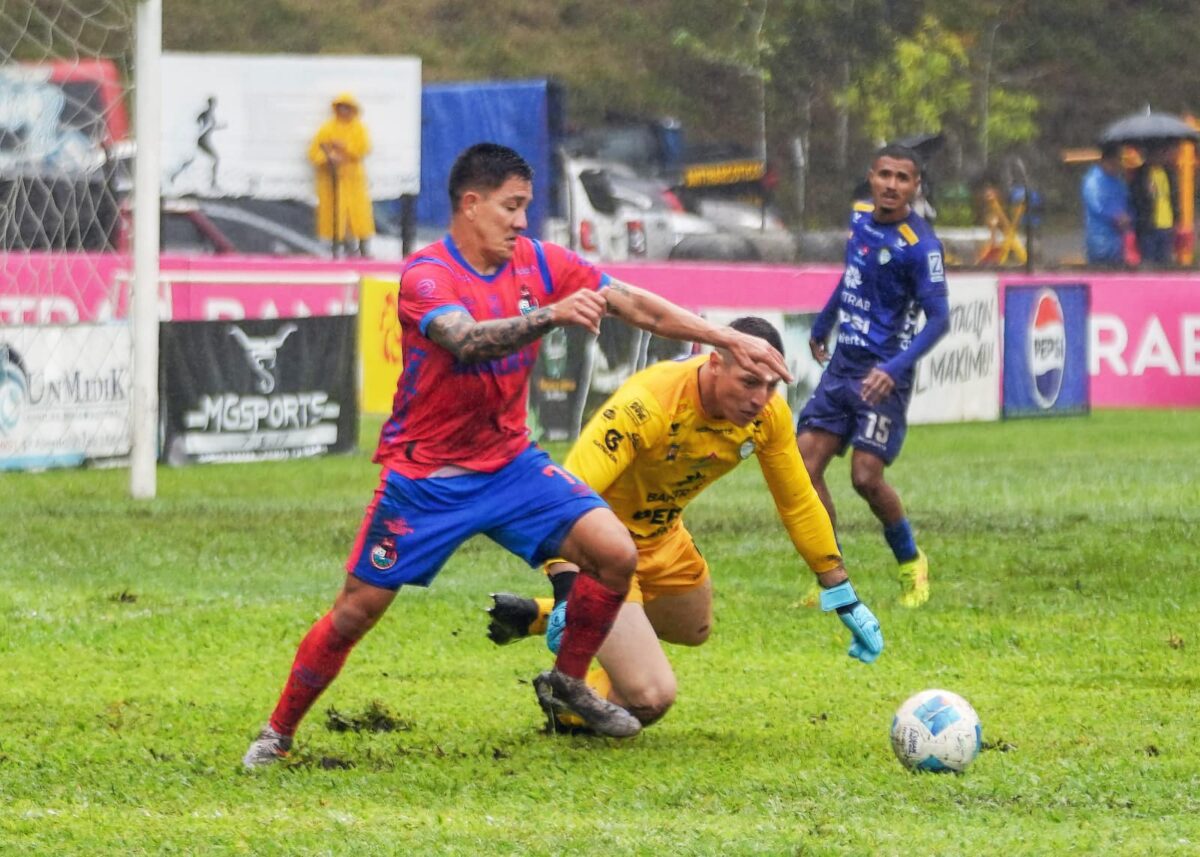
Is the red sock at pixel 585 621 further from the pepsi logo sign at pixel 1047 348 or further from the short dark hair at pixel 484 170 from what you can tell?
the pepsi logo sign at pixel 1047 348

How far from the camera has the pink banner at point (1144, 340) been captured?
78.4 ft

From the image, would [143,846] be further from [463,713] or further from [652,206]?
[652,206]

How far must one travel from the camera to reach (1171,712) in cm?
741

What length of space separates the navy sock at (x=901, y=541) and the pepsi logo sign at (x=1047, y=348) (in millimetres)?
12440

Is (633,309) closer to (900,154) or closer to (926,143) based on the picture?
(900,154)

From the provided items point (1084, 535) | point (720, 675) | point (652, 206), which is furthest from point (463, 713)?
point (652, 206)

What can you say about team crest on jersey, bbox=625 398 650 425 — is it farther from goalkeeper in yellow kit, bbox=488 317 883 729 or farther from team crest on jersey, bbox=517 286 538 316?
team crest on jersey, bbox=517 286 538 316

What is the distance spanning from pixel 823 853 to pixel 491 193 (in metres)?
2.19

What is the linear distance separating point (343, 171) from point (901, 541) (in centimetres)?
Result: 1929

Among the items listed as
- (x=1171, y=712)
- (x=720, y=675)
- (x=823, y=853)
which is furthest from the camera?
(x=720, y=675)

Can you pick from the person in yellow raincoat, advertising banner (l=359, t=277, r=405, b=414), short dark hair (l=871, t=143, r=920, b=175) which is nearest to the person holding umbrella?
the person in yellow raincoat

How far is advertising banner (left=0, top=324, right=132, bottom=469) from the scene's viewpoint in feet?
52.1

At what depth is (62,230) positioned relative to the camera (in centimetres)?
1582

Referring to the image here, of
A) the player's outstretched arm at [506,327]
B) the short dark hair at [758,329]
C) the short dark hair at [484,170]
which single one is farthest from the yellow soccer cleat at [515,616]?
the short dark hair at [484,170]
